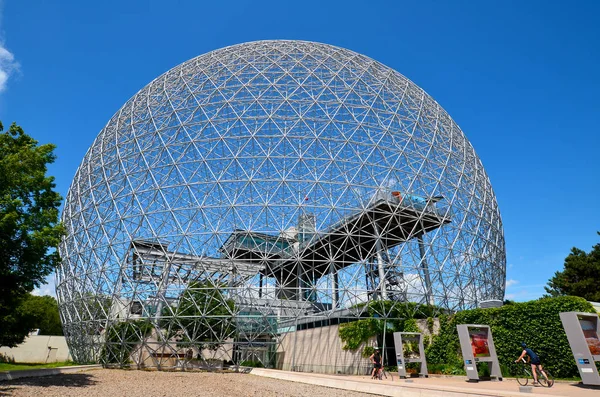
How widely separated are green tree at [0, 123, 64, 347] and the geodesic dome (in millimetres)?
7171

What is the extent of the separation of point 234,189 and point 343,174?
5.92m

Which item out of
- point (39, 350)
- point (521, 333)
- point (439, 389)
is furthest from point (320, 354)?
point (39, 350)

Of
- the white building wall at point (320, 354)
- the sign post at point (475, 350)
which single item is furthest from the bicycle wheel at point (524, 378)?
the white building wall at point (320, 354)

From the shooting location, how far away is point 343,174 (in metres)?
21.6

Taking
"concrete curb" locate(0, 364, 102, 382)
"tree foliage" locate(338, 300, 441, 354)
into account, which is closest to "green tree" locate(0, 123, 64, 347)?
"concrete curb" locate(0, 364, 102, 382)

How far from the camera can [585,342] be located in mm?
10406

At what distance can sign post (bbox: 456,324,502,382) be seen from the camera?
44.1 ft

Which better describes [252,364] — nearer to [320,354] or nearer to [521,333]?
[320,354]

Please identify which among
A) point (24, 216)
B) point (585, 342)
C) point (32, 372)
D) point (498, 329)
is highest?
point (24, 216)

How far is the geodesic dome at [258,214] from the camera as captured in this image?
66.2 feet

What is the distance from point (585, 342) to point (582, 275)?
2160 centimetres

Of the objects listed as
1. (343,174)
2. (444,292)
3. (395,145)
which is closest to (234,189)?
(343,174)

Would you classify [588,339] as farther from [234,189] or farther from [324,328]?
[234,189]

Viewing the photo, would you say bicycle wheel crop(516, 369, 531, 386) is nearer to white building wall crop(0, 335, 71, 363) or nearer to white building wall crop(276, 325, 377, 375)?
white building wall crop(276, 325, 377, 375)
